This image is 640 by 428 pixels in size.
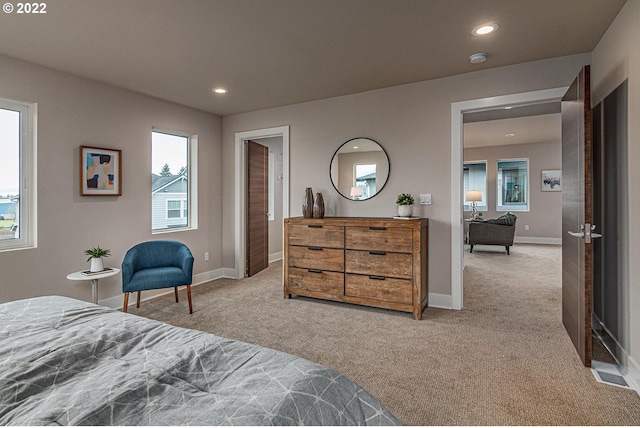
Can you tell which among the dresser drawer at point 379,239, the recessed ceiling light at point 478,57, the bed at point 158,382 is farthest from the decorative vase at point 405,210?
the bed at point 158,382

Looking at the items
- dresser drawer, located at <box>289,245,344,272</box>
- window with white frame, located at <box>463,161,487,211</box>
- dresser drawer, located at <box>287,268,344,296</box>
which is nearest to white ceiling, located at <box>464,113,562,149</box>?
window with white frame, located at <box>463,161,487,211</box>

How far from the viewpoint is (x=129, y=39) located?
2.66 metres

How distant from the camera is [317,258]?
12.4ft

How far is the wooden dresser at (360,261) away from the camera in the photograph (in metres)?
3.30

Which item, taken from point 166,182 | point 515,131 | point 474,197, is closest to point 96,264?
point 166,182

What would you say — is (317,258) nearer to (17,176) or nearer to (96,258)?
(96,258)

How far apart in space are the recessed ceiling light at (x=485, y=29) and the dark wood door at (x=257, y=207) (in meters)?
3.42

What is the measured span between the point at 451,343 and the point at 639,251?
1.37 metres

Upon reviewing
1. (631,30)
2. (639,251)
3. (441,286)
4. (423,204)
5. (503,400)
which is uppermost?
(631,30)

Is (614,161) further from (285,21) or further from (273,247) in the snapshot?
(273,247)

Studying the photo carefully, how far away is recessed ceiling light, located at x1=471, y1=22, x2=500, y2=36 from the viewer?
248 cm

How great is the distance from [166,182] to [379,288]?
3.07 metres

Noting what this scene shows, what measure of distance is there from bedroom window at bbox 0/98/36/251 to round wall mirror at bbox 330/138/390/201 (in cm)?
306

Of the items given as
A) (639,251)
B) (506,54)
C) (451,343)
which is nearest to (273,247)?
(451,343)
